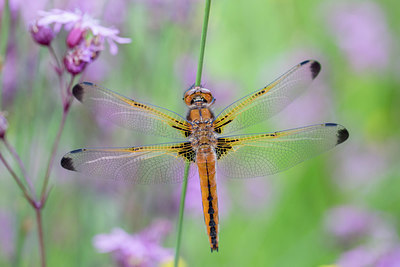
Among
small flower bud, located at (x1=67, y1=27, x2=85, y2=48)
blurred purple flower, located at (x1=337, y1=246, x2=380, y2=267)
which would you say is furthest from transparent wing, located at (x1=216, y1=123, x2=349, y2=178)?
blurred purple flower, located at (x1=337, y1=246, x2=380, y2=267)

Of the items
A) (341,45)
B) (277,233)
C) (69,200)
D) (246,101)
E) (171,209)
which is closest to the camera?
(246,101)

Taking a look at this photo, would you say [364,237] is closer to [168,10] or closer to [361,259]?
[361,259]

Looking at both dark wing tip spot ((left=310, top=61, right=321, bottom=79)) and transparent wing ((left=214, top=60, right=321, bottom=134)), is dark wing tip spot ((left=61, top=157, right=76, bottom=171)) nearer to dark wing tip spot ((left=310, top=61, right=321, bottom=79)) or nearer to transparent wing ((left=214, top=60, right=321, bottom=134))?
transparent wing ((left=214, top=60, right=321, bottom=134))

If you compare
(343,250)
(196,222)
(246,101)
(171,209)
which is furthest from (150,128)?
(196,222)

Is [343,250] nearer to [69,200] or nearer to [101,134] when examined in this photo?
[101,134]

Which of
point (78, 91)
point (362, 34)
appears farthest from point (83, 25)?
point (362, 34)

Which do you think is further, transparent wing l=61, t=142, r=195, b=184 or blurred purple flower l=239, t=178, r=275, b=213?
blurred purple flower l=239, t=178, r=275, b=213

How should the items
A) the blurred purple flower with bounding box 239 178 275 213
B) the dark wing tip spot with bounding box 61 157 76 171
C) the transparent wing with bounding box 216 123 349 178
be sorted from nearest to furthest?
the dark wing tip spot with bounding box 61 157 76 171 < the transparent wing with bounding box 216 123 349 178 < the blurred purple flower with bounding box 239 178 275 213
